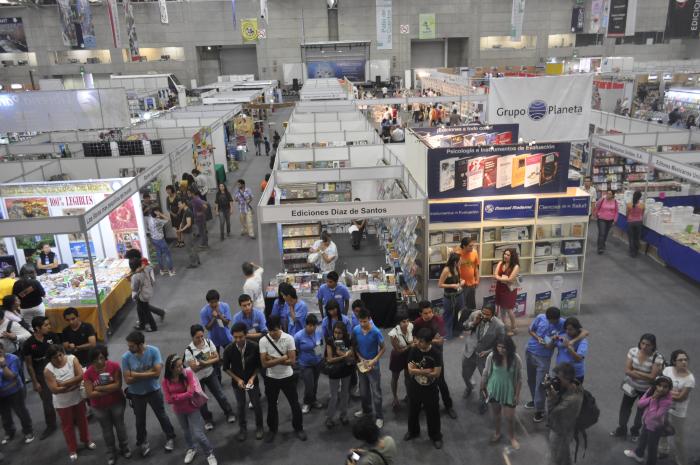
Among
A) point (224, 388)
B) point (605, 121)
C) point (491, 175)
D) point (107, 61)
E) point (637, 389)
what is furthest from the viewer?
point (107, 61)

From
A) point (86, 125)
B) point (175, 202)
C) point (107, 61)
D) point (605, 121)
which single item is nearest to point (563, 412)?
point (175, 202)

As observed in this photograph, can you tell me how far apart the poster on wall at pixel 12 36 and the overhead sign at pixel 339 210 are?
4459 centimetres

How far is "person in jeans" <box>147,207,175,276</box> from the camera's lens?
31.0ft

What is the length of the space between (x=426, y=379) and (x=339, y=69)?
40.2 m

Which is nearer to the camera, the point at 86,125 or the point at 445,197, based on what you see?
the point at 445,197

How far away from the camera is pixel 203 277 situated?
970cm

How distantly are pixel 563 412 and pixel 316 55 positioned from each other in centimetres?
4224

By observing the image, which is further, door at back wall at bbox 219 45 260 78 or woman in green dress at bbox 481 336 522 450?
door at back wall at bbox 219 45 260 78

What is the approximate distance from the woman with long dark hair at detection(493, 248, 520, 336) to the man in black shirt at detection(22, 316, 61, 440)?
17.4 feet

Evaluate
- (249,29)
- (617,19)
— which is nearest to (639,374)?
(617,19)

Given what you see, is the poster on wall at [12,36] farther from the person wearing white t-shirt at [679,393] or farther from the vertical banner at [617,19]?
the person wearing white t-shirt at [679,393]

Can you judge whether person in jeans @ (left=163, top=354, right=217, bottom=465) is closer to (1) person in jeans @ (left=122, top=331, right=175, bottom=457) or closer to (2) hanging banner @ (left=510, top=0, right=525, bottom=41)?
(1) person in jeans @ (left=122, top=331, right=175, bottom=457)

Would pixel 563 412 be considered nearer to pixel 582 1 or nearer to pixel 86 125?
pixel 86 125

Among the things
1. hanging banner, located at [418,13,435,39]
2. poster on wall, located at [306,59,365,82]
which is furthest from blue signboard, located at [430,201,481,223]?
hanging banner, located at [418,13,435,39]
